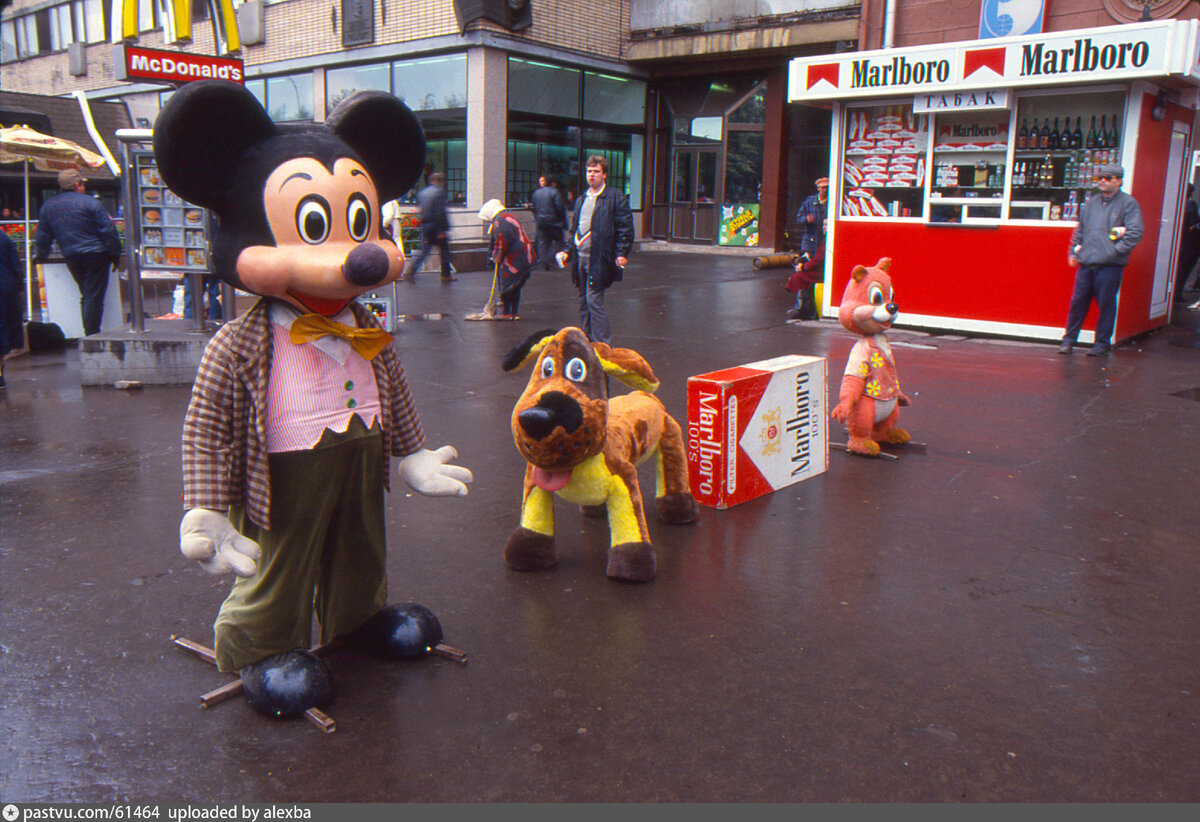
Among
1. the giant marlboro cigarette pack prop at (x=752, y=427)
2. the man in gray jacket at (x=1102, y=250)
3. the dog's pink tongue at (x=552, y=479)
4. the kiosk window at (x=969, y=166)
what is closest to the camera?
the dog's pink tongue at (x=552, y=479)

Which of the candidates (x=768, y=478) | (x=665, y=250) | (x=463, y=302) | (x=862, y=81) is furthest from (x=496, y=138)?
(x=768, y=478)

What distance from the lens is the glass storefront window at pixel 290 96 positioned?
23266 millimetres

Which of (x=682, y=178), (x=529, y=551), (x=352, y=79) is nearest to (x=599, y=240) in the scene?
(x=529, y=551)

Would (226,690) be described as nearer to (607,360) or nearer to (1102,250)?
(607,360)

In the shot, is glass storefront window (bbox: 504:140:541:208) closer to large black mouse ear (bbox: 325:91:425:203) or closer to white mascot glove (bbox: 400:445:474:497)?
large black mouse ear (bbox: 325:91:425:203)

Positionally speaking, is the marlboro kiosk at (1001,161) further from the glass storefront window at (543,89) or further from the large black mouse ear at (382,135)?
the glass storefront window at (543,89)

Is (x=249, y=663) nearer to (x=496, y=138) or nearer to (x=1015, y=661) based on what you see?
(x=1015, y=661)

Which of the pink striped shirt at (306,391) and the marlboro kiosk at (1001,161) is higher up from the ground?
the marlboro kiosk at (1001,161)

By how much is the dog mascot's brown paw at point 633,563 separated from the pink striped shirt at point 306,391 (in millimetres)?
1484

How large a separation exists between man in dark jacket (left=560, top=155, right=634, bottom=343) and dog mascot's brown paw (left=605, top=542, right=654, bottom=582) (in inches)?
207

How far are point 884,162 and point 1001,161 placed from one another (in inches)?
55.8

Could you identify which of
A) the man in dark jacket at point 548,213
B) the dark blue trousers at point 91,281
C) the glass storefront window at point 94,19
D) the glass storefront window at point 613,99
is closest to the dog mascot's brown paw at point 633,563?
the dark blue trousers at point 91,281

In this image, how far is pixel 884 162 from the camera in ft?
38.6

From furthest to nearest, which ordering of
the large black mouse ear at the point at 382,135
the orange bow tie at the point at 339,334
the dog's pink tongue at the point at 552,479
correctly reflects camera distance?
1. the dog's pink tongue at the point at 552,479
2. the large black mouse ear at the point at 382,135
3. the orange bow tie at the point at 339,334
